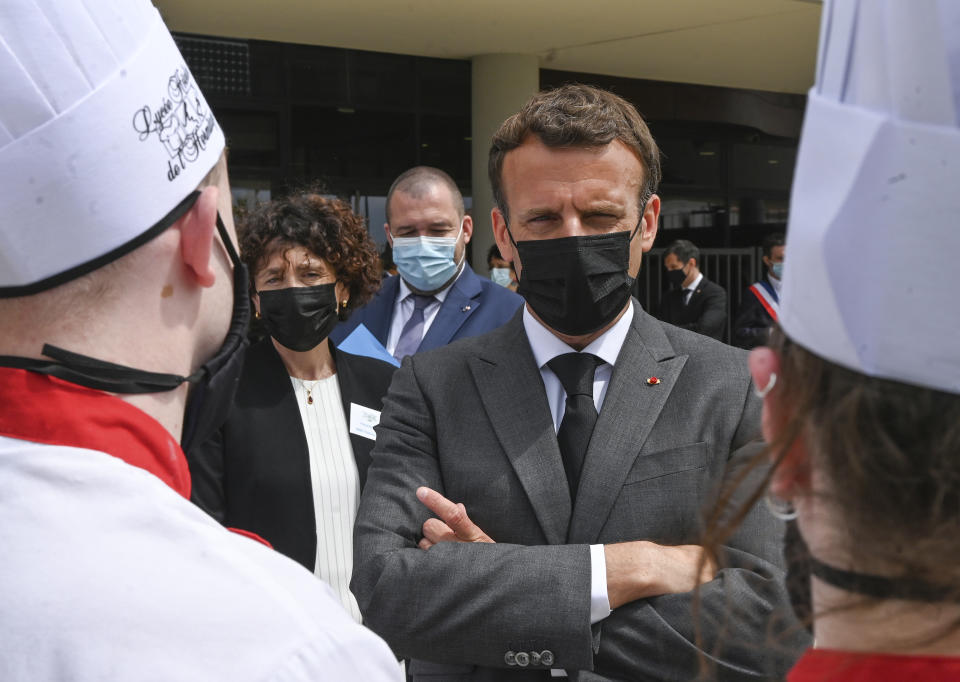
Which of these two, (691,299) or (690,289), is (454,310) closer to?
(691,299)

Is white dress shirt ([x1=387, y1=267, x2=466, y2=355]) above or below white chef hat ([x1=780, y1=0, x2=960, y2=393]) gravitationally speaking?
below

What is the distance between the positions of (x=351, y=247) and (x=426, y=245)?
1153mm

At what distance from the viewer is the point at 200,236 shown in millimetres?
1174

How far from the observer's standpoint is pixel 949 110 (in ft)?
2.64

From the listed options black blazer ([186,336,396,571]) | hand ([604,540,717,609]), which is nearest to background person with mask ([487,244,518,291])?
black blazer ([186,336,396,571])

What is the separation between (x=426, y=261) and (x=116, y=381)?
3.57m

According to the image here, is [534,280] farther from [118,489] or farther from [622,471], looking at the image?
[118,489]

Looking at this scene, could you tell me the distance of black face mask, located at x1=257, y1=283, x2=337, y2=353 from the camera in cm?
324

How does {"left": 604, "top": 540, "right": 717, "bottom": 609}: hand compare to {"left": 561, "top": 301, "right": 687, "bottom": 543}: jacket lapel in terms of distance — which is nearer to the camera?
{"left": 604, "top": 540, "right": 717, "bottom": 609}: hand

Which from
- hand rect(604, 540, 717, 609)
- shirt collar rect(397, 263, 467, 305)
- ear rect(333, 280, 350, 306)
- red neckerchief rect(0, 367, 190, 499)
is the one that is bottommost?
hand rect(604, 540, 717, 609)

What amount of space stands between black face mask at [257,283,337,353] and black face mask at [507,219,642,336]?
4.01 feet

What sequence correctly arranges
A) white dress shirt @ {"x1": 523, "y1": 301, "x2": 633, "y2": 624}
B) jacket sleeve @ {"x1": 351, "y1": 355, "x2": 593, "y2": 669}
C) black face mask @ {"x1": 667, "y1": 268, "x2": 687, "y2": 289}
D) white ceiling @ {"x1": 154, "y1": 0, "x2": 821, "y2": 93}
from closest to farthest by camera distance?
1. jacket sleeve @ {"x1": 351, "y1": 355, "x2": 593, "y2": 669}
2. white dress shirt @ {"x1": 523, "y1": 301, "x2": 633, "y2": 624}
3. white ceiling @ {"x1": 154, "y1": 0, "x2": 821, "y2": 93}
4. black face mask @ {"x1": 667, "y1": 268, "x2": 687, "y2": 289}

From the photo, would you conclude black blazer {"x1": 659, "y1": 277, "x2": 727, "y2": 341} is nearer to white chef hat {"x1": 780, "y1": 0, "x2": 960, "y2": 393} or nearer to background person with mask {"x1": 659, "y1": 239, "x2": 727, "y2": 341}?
background person with mask {"x1": 659, "y1": 239, "x2": 727, "y2": 341}

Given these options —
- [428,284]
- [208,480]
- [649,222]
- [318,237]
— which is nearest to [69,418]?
[649,222]
